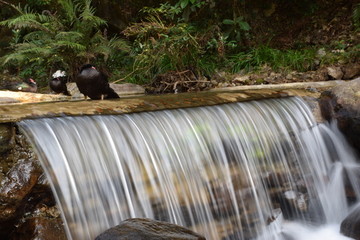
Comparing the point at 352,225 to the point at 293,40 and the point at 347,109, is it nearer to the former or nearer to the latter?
the point at 347,109

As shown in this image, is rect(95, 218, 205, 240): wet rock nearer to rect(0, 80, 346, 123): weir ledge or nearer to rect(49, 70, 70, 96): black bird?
rect(0, 80, 346, 123): weir ledge

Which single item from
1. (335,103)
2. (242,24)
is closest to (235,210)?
(335,103)

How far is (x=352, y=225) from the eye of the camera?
3373mm

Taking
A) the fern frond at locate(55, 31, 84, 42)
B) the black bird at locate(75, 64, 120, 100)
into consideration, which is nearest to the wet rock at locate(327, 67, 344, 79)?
the black bird at locate(75, 64, 120, 100)

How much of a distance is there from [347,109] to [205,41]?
405 centimetres

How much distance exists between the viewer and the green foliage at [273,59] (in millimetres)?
7168

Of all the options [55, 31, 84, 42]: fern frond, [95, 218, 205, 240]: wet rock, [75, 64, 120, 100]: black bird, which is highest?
[55, 31, 84, 42]: fern frond

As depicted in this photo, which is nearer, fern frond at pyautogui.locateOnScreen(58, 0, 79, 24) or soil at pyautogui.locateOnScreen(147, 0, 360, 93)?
soil at pyautogui.locateOnScreen(147, 0, 360, 93)

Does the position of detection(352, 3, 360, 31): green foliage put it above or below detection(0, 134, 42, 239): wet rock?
above

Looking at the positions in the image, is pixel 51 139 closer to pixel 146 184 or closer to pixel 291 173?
pixel 146 184

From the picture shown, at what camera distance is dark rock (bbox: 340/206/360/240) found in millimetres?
3288

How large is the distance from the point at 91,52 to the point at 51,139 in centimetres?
658

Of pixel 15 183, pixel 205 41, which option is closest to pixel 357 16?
pixel 205 41

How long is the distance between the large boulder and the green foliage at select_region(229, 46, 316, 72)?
2694 millimetres
